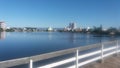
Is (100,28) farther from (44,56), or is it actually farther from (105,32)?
(44,56)

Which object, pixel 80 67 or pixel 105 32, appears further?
pixel 105 32

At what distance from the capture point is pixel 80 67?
912cm

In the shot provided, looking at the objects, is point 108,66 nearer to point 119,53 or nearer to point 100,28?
point 119,53

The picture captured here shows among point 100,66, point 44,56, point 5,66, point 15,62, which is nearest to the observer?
point 5,66

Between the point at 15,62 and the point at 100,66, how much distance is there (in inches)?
234

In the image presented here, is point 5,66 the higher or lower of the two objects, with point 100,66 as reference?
higher

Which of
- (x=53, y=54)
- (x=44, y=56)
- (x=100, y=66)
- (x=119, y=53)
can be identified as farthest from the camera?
(x=119, y=53)

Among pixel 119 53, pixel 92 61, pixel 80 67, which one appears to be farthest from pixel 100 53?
pixel 119 53

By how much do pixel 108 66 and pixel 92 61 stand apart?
2.54 feet

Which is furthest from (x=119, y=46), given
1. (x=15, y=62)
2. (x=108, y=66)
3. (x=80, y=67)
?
(x=15, y=62)

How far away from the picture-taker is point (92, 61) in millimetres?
10102

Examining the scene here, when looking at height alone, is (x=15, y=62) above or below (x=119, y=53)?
above

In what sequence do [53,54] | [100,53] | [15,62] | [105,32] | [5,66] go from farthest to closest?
[105,32] < [100,53] < [53,54] < [15,62] < [5,66]

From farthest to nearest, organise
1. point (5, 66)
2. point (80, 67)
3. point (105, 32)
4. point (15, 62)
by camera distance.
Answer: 1. point (105, 32)
2. point (80, 67)
3. point (15, 62)
4. point (5, 66)
